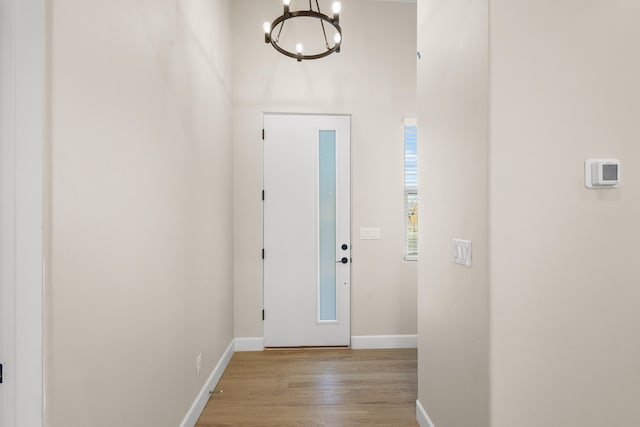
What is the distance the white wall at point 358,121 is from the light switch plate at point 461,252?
184 centimetres

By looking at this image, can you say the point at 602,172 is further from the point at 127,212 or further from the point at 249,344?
the point at 249,344

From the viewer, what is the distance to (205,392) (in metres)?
2.37

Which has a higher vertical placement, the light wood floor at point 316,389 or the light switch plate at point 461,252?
the light switch plate at point 461,252

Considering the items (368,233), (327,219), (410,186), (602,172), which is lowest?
(368,233)

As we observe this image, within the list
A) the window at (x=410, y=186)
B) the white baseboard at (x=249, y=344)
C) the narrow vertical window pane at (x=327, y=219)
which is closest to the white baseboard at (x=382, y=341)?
the narrow vertical window pane at (x=327, y=219)

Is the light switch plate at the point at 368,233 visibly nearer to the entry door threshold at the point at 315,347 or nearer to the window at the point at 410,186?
the window at the point at 410,186

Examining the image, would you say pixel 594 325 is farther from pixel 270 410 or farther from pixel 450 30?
pixel 270 410

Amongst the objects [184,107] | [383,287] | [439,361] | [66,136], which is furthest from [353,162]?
[66,136]

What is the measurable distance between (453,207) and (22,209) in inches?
65.8

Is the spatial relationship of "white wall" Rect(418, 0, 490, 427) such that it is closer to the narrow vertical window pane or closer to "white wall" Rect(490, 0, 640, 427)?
"white wall" Rect(490, 0, 640, 427)

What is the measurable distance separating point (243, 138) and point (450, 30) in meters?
2.27

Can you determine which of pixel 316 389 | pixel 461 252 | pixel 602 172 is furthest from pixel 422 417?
pixel 602 172

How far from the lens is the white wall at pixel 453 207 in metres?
1.38

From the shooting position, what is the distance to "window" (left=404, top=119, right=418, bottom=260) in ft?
11.5
